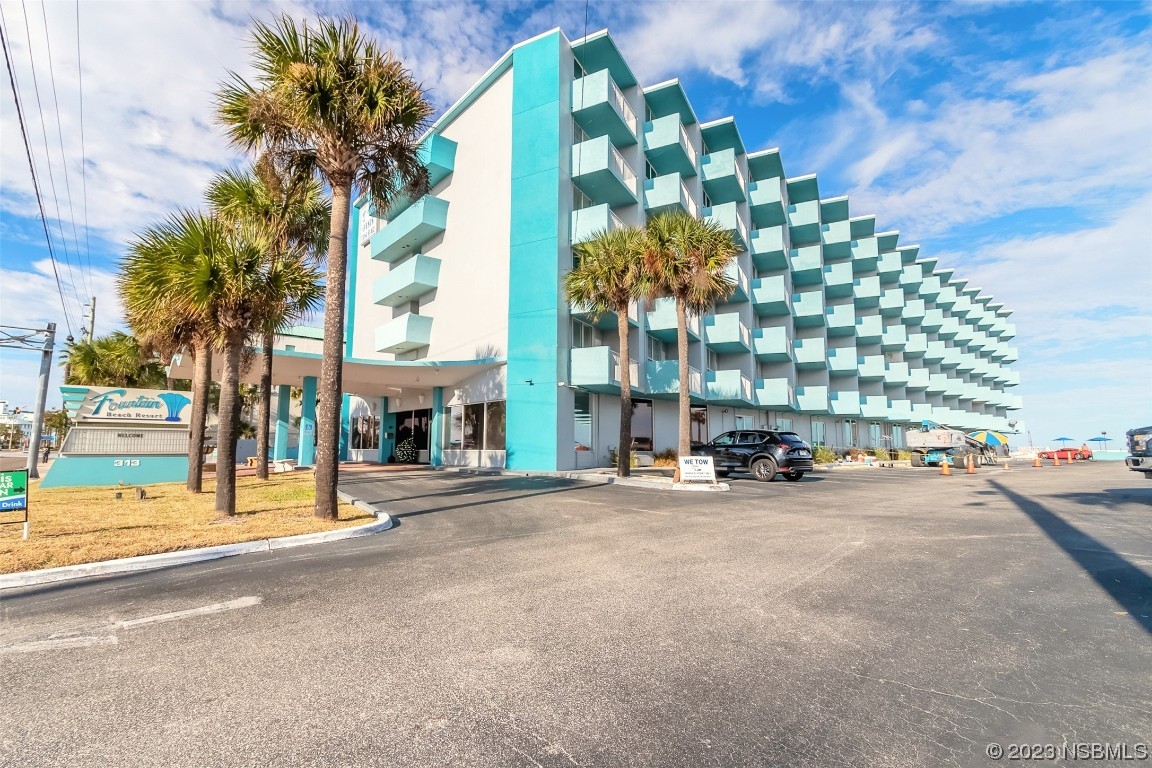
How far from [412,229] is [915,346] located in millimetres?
48544

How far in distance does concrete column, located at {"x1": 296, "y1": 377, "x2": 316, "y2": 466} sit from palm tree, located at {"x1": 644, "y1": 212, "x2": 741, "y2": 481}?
17.4 metres

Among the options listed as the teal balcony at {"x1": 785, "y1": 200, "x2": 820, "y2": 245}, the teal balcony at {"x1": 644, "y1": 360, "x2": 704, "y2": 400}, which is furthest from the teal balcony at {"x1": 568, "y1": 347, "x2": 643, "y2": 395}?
the teal balcony at {"x1": 785, "y1": 200, "x2": 820, "y2": 245}

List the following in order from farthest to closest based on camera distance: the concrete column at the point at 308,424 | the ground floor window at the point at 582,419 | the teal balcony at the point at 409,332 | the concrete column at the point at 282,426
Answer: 1. the concrete column at the point at 282,426
2. the teal balcony at the point at 409,332
3. the concrete column at the point at 308,424
4. the ground floor window at the point at 582,419

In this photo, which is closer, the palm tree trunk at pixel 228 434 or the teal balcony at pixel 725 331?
the palm tree trunk at pixel 228 434

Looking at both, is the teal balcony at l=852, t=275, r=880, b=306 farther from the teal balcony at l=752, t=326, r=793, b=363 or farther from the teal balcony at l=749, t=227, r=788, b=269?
the teal balcony at l=752, t=326, r=793, b=363

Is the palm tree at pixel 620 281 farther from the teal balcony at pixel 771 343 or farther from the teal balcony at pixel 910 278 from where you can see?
the teal balcony at pixel 910 278

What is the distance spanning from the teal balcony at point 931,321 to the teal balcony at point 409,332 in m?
52.1

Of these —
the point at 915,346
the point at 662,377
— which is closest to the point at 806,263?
the point at 662,377

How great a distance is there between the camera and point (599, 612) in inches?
199

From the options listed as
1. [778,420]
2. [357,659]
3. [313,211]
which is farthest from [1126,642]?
[778,420]

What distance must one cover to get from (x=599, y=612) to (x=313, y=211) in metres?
18.2

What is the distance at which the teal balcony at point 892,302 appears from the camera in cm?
5078

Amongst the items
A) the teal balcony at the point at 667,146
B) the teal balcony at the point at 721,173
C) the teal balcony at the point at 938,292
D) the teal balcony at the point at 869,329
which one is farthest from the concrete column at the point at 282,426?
the teal balcony at the point at 938,292

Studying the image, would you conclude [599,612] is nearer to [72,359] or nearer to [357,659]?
[357,659]
